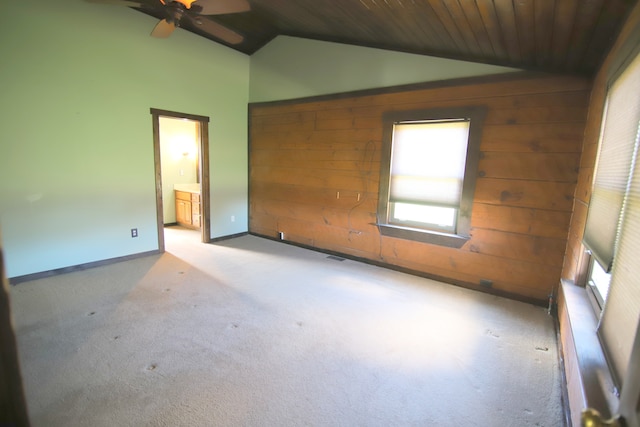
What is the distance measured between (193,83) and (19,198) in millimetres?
2544

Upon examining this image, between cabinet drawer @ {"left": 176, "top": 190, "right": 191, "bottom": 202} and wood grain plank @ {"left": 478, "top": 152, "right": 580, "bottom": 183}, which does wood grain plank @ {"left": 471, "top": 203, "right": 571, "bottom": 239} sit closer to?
wood grain plank @ {"left": 478, "top": 152, "right": 580, "bottom": 183}

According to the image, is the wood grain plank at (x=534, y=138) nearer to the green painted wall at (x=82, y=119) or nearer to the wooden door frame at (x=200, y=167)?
the wooden door frame at (x=200, y=167)

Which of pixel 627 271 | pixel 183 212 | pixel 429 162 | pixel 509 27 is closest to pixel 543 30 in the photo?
pixel 509 27

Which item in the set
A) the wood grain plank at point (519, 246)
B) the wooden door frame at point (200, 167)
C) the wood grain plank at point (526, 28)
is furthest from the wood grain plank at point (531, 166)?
the wooden door frame at point (200, 167)

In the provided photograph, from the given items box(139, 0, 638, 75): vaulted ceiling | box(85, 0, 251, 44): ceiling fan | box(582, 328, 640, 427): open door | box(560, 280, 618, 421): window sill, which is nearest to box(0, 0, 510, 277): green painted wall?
box(139, 0, 638, 75): vaulted ceiling

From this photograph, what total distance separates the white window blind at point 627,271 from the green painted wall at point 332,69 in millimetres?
1857

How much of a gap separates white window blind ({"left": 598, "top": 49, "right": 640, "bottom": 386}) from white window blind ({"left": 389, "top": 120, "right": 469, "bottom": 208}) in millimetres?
1756

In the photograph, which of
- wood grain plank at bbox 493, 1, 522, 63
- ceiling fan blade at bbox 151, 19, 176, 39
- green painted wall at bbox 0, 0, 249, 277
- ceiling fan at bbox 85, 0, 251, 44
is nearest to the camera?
wood grain plank at bbox 493, 1, 522, 63

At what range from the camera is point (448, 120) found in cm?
331

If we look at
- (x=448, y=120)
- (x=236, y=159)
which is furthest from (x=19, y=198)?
(x=448, y=120)

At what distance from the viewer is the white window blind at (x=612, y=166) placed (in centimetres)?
141

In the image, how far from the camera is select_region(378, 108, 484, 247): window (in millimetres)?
3232

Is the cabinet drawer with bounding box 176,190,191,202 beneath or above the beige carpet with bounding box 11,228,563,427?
above

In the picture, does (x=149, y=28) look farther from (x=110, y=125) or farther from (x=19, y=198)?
(x=19, y=198)
